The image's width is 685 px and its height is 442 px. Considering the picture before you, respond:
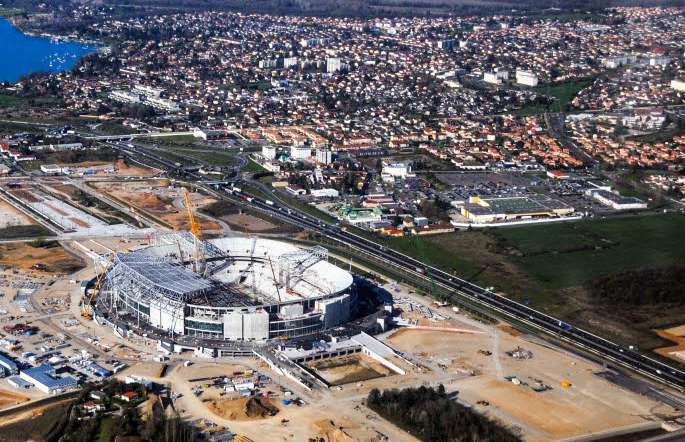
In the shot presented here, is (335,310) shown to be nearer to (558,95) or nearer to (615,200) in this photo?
(615,200)

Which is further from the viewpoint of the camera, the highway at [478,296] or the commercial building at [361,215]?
the commercial building at [361,215]

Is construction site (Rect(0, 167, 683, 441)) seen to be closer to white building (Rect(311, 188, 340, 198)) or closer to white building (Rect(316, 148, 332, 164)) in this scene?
white building (Rect(311, 188, 340, 198))

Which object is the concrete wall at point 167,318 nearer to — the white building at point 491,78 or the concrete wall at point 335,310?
the concrete wall at point 335,310

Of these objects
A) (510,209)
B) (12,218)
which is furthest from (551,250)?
(12,218)

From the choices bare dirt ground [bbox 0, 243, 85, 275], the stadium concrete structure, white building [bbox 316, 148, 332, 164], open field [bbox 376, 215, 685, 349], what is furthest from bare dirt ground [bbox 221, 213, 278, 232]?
white building [bbox 316, 148, 332, 164]

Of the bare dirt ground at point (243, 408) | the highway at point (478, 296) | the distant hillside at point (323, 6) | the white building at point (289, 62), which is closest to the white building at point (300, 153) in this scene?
the highway at point (478, 296)

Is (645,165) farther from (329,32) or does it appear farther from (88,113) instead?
(329,32)
